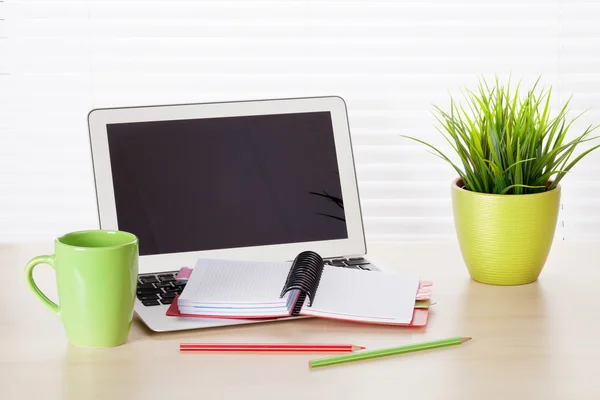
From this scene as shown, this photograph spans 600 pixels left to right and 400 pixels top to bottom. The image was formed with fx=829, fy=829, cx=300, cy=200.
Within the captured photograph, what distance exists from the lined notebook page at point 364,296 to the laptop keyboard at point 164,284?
0.29 feet

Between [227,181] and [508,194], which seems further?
[227,181]

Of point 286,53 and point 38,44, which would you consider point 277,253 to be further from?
point 38,44

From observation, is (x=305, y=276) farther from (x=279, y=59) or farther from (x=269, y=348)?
(x=279, y=59)

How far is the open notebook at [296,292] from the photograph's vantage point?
102 centimetres

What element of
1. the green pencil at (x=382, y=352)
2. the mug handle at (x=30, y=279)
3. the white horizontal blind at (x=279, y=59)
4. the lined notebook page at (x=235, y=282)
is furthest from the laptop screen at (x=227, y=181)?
the white horizontal blind at (x=279, y=59)

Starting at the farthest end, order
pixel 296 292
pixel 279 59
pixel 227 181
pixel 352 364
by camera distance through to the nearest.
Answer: pixel 279 59, pixel 227 181, pixel 296 292, pixel 352 364

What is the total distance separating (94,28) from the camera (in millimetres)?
1773

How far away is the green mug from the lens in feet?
3.02

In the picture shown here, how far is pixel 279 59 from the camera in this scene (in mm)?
1783

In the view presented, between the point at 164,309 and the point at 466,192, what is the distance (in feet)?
1.47

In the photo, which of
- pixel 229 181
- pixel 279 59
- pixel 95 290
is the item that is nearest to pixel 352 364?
pixel 95 290

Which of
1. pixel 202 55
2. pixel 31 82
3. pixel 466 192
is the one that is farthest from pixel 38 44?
pixel 466 192

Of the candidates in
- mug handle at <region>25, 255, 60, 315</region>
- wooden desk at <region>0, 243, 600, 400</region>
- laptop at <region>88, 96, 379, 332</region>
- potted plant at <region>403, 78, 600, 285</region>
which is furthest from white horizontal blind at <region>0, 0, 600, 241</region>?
mug handle at <region>25, 255, 60, 315</region>

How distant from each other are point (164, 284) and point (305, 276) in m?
0.22
